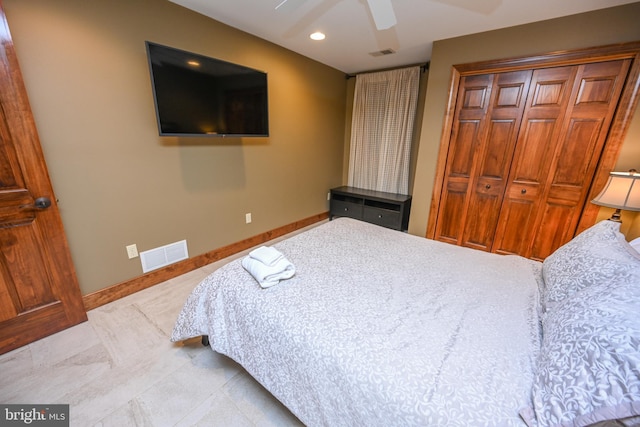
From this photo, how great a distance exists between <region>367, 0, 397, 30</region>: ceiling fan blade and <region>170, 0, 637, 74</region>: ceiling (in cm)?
Result: 45

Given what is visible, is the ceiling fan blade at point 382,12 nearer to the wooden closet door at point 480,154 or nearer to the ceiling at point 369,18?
the ceiling at point 369,18

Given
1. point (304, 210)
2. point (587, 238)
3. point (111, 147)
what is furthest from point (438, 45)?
point (111, 147)

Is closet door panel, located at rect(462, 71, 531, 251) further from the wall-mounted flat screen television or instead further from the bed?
the wall-mounted flat screen television

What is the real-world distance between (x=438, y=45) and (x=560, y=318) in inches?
111

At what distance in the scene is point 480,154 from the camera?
2.71m

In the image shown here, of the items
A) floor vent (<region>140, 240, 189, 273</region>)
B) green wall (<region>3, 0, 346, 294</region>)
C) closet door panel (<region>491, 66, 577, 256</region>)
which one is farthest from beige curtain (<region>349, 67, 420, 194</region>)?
floor vent (<region>140, 240, 189, 273</region>)

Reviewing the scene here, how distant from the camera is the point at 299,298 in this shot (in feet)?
4.06

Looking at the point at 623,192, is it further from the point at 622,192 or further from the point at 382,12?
the point at 382,12

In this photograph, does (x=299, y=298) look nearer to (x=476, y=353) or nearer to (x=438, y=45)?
(x=476, y=353)

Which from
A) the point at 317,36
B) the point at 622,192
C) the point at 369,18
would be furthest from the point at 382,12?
the point at 622,192

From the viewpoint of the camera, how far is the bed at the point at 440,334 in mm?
723

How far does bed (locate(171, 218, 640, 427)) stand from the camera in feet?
2.37

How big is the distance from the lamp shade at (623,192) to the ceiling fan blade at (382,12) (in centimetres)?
208

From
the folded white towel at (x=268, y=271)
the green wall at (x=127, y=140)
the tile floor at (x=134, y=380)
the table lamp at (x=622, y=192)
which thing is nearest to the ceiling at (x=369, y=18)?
the green wall at (x=127, y=140)
